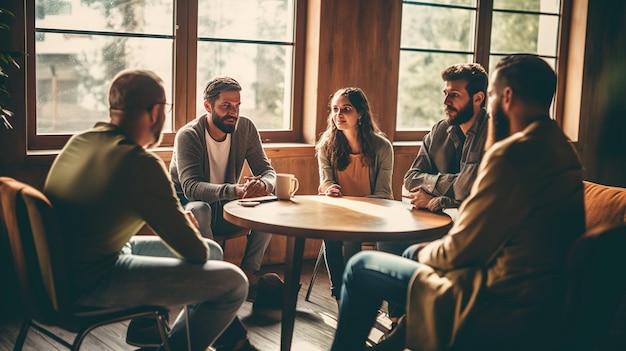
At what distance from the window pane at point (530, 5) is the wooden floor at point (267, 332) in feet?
9.01

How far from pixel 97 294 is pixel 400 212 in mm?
1328

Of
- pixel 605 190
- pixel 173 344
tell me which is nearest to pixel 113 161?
pixel 173 344

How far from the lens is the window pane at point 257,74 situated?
4492 millimetres

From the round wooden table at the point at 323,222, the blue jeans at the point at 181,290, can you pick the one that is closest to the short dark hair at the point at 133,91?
the blue jeans at the point at 181,290

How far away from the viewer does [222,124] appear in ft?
12.5

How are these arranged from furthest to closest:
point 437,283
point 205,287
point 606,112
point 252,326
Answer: point 606,112 → point 252,326 → point 205,287 → point 437,283

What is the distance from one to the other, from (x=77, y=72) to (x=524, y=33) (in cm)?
333

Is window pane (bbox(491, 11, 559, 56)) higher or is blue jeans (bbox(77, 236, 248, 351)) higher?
window pane (bbox(491, 11, 559, 56))

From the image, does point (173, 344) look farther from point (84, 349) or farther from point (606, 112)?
point (606, 112)

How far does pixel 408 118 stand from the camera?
207 inches

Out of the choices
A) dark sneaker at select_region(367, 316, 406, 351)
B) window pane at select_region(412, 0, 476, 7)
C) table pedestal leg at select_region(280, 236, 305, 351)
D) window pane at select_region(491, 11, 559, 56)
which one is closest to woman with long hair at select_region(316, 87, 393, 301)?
table pedestal leg at select_region(280, 236, 305, 351)

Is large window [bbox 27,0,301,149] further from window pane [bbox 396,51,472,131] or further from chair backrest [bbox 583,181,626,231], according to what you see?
chair backrest [bbox 583,181,626,231]

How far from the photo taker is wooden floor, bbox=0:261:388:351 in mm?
3248

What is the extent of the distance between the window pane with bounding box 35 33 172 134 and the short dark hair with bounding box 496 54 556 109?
2533 mm
